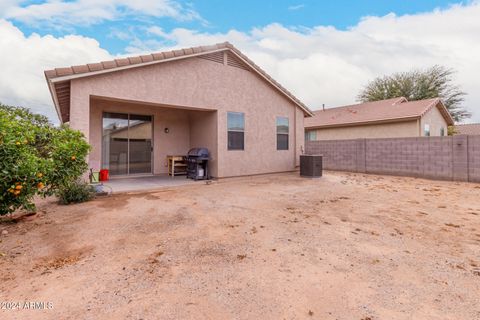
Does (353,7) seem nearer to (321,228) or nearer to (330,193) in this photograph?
(330,193)

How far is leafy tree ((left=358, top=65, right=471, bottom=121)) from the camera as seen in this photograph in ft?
72.5

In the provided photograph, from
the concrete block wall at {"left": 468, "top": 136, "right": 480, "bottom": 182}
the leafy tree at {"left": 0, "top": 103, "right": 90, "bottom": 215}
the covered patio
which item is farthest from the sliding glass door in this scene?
the concrete block wall at {"left": 468, "top": 136, "right": 480, "bottom": 182}

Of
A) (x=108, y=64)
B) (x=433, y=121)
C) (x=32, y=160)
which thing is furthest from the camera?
(x=433, y=121)

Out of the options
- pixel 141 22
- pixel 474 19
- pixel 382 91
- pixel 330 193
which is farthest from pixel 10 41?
pixel 382 91

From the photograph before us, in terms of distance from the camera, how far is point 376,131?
584 inches

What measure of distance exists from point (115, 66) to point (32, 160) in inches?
139

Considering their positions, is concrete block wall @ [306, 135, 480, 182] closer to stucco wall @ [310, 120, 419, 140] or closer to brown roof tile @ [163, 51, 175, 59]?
stucco wall @ [310, 120, 419, 140]

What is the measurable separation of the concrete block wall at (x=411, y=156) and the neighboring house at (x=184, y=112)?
2813 mm

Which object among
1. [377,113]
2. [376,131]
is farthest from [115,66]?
[377,113]

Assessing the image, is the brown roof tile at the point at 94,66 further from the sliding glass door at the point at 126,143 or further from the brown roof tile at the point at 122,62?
the sliding glass door at the point at 126,143

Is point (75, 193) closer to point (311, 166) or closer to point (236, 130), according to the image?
point (236, 130)

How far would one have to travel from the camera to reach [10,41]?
10633 mm

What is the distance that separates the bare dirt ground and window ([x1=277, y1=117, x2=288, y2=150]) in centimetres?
575

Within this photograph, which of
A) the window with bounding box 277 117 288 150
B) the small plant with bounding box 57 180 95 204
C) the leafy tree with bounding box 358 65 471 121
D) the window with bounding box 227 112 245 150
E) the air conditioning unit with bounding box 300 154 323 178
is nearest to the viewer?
the small plant with bounding box 57 180 95 204
